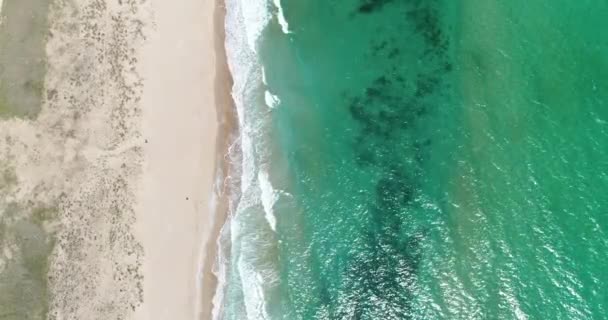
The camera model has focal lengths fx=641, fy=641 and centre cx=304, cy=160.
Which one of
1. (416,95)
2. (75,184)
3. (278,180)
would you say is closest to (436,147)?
(416,95)

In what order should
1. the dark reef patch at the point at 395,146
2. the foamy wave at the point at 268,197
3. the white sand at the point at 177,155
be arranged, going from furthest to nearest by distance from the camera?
the foamy wave at the point at 268,197 < the white sand at the point at 177,155 < the dark reef patch at the point at 395,146

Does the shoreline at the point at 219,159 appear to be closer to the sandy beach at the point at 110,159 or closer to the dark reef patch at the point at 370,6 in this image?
the sandy beach at the point at 110,159

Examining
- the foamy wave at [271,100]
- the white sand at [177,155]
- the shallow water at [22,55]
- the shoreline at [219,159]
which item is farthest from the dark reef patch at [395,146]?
the shallow water at [22,55]

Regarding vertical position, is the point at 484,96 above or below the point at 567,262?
above

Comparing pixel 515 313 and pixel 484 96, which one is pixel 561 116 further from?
pixel 515 313

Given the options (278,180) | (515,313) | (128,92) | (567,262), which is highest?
(128,92)

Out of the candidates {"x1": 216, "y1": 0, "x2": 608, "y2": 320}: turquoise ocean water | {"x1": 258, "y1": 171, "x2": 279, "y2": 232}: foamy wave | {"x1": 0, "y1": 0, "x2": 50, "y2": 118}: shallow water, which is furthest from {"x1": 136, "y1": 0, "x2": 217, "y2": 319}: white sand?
{"x1": 0, "y1": 0, "x2": 50, "y2": 118}: shallow water
